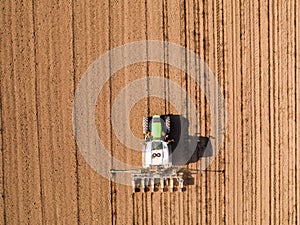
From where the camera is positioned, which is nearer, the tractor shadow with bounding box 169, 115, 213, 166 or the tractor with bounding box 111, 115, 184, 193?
the tractor with bounding box 111, 115, 184, 193

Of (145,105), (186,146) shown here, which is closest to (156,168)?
(186,146)

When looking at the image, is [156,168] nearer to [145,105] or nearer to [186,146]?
[186,146]

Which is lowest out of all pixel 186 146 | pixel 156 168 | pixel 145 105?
pixel 156 168

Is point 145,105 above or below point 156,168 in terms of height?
above

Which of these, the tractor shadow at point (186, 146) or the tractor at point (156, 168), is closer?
the tractor at point (156, 168)

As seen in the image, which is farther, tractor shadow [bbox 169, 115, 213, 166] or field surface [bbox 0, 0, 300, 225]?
tractor shadow [bbox 169, 115, 213, 166]
